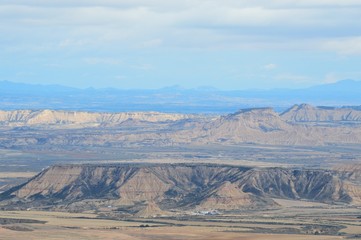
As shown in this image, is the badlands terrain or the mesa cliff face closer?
the badlands terrain

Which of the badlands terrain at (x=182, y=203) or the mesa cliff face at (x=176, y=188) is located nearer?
the badlands terrain at (x=182, y=203)

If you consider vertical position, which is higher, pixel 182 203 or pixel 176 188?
pixel 176 188

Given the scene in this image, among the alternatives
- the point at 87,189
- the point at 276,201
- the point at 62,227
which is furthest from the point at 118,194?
the point at 62,227

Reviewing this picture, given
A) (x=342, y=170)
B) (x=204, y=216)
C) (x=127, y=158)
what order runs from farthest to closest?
(x=127, y=158) → (x=342, y=170) → (x=204, y=216)

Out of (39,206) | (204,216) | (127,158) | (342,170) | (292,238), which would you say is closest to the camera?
(292,238)

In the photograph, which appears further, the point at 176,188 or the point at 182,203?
the point at 176,188

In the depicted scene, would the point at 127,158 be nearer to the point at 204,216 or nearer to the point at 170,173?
the point at 170,173

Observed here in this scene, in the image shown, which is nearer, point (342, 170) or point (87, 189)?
point (87, 189)
